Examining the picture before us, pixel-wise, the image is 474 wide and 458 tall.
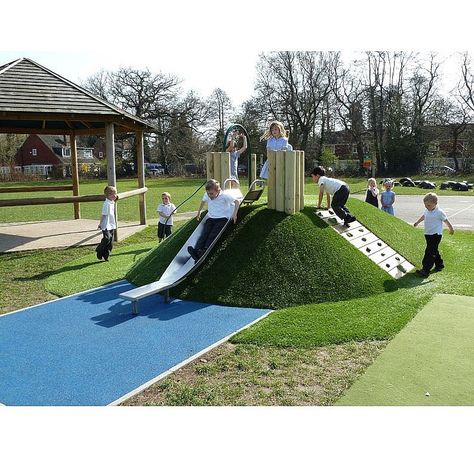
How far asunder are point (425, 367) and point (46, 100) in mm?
12447

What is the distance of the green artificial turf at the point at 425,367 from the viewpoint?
14.0 ft

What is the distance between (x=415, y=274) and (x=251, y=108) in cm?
5080

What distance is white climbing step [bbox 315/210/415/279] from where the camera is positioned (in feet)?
28.1

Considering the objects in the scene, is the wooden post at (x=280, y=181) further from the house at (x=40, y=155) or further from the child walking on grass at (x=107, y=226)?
the house at (x=40, y=155)

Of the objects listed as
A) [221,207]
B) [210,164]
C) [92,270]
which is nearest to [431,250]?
[221,207]

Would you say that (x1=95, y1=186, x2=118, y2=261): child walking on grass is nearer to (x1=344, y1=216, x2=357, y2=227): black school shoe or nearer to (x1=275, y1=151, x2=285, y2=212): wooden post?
(x1=275, y1=151, x2=285, y2=212): wooden post

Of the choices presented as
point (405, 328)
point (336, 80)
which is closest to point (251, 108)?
point (336, 80)

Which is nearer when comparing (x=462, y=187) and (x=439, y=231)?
(x=439, y=231)

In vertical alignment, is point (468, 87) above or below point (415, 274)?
above

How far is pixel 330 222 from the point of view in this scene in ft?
30.4

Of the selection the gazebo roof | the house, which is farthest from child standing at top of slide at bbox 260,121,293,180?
the house

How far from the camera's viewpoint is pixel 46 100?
13.4m

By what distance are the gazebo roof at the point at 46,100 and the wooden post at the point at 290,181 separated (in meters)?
7.37

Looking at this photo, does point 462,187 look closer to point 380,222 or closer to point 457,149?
point 457,149
